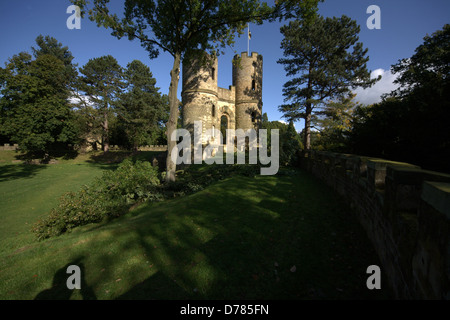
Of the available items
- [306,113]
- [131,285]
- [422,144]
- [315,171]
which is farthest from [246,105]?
[131,285]

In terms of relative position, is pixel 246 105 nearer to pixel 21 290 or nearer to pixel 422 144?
pixel 422 144

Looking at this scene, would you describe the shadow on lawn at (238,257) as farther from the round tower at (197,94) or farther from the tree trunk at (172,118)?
the round tower at (197,94)

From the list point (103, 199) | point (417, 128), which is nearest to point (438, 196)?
point (417, 128)

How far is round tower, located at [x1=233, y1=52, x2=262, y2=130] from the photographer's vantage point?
2438 cm

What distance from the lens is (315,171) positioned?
11.2m

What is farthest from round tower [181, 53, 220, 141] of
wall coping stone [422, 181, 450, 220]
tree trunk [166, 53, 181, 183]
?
wall coping stone [422, 181, 450, 220]

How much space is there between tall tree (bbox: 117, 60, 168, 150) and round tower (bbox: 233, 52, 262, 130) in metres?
16.4

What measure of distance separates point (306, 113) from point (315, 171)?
36.2ft

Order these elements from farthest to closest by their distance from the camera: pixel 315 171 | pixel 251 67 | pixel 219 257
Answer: pixel 251 67 < pixel 315 171 < pixel 219 257

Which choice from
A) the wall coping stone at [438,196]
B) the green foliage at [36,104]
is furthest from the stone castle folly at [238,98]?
the green foliage at [36,104]

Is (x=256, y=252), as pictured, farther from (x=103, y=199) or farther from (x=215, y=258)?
(x=103, y=199)

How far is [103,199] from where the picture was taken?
820 cm

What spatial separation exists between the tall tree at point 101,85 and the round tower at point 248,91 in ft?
68.2
